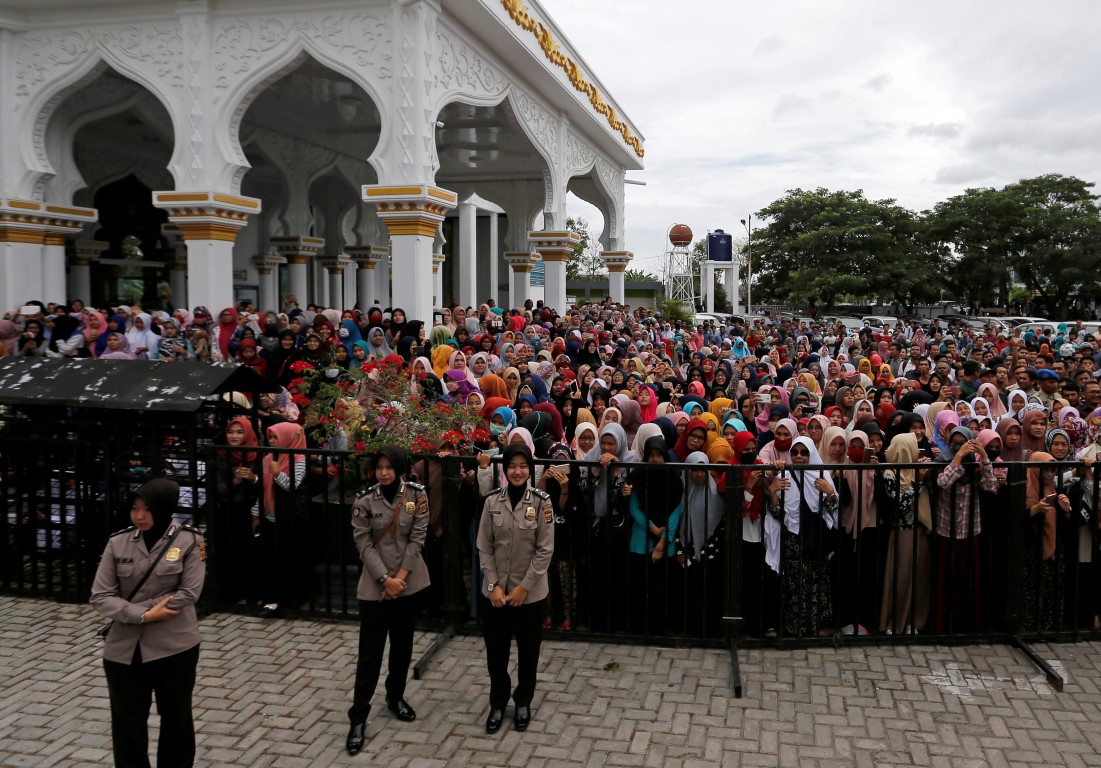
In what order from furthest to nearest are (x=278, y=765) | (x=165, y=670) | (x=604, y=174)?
(x=604, y=174) → (x=278, y=765) → (x=165, y=670)

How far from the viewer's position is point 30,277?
38.0 ft

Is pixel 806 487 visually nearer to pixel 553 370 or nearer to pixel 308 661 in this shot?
pixel 308 661

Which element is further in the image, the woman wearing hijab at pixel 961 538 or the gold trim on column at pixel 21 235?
the gold trim on column at pixel 21 235

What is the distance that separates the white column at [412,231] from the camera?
392 inches

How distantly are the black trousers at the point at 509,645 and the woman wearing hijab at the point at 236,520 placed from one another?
2.06 m

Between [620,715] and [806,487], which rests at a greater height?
[806,487]

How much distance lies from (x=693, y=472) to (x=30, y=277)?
1087cm

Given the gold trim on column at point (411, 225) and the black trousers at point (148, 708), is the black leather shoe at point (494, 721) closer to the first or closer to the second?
the black trousers at point (148, 708)

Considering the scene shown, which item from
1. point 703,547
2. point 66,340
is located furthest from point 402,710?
point 66,340

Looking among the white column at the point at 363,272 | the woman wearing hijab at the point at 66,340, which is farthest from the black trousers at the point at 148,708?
the white column at the point at 363,272

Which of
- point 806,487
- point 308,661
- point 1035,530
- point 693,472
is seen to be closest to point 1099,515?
point 1035,530

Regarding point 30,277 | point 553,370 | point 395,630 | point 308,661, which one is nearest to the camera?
point 395,630

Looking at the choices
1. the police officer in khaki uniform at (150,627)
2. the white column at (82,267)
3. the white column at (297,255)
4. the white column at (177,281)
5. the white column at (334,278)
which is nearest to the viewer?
the police officer in khaki uniform at (150,627)

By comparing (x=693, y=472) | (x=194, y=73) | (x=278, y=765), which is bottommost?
(x=278, y=765)
